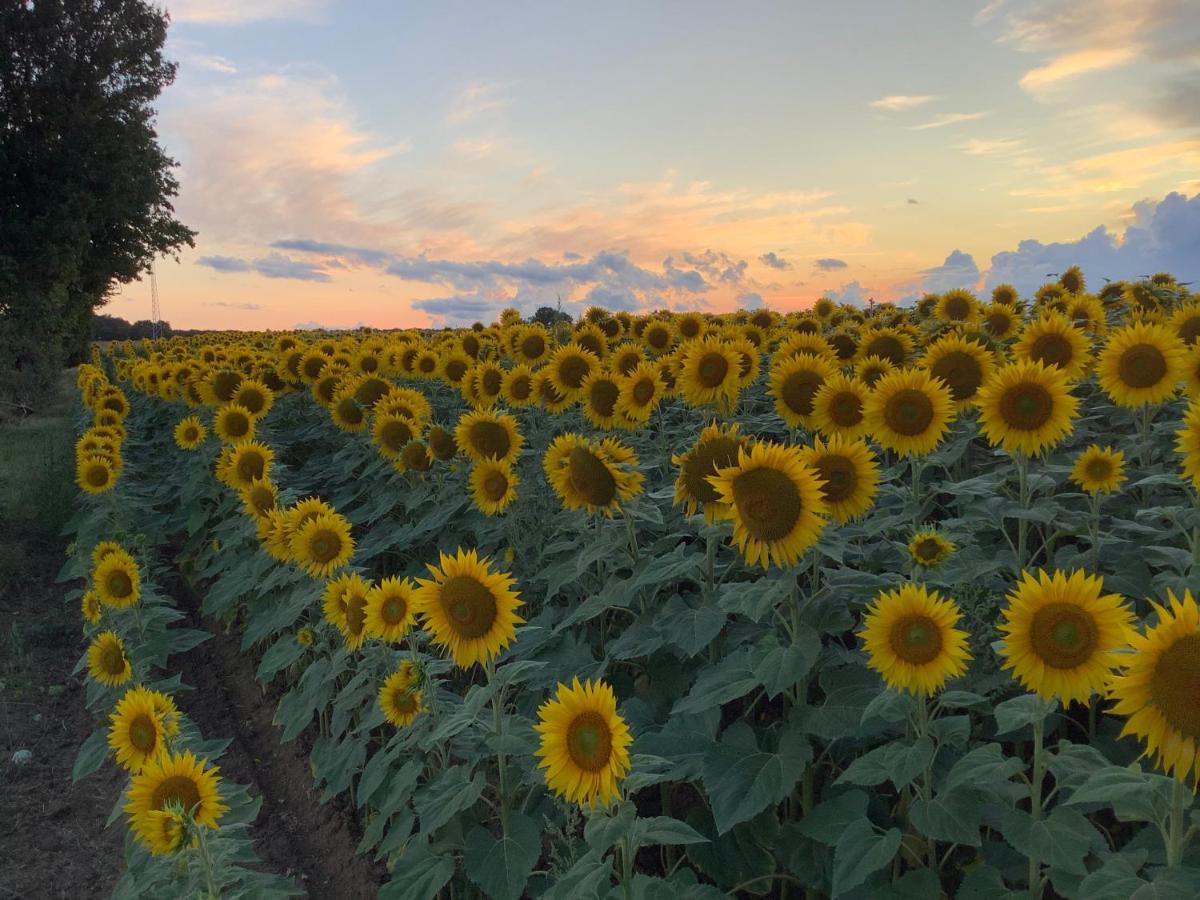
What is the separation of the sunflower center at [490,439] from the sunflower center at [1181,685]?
4002mm

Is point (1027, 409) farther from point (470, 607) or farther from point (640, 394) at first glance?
point (470, 607)

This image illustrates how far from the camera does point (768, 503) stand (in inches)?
122

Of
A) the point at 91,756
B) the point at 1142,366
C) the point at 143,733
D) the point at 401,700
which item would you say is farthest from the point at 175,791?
the point at 1142,366

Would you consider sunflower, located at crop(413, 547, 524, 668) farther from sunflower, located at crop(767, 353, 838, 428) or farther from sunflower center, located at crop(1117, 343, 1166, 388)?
sunflower center, located at crop(1117, 343, 1166, 388)

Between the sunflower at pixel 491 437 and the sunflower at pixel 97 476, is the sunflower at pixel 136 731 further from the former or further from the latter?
the sunflower at pixel 97 476

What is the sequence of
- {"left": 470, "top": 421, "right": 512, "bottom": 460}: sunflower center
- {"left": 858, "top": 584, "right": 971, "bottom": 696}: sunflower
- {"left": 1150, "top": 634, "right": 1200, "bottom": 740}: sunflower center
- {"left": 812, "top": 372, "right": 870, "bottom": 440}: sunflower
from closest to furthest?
{"left": 1150, "top": 634, "right": 1200, "bottom": 740}: sunflower center < {"left": 858, "top": 584, "right": 971, "bottom": 696}: sunflower < {"left": 812, "top": 372, "right": 870, "bottom": 440}: sunflower < {"left": 470, "top": 421, "right": 512, "bottom": 460}: sunflower center

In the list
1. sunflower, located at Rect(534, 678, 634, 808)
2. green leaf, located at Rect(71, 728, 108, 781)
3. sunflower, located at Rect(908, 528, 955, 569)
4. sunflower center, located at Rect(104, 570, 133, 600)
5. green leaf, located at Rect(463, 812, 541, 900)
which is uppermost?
sunflower, located at Rect(908, 528, 955, 569)

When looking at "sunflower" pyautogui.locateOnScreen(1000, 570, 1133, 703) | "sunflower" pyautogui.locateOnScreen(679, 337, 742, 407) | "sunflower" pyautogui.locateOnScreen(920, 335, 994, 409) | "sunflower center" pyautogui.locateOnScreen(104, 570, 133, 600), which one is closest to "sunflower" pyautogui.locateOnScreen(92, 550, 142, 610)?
"sunflower center" pyautogui.locateOnScreen(104, 570, 133, 600)

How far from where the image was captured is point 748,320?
9.83 metres

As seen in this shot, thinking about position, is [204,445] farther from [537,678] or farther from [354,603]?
[537,678]

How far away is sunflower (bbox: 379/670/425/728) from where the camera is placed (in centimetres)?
393

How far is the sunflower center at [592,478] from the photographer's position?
4.04 meters

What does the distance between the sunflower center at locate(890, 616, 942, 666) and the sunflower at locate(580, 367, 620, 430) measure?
3.08 m

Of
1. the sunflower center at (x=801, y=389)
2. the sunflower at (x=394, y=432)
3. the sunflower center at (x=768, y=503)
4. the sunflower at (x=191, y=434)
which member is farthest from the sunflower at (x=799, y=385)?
the sunflower at (x=191, y=434)
